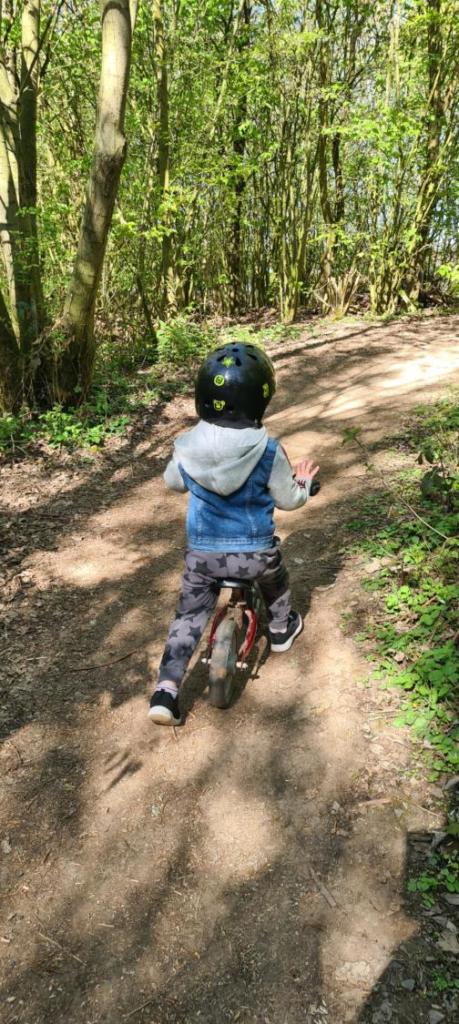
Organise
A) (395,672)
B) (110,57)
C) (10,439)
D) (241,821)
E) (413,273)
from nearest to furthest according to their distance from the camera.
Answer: (241,821), (395,672), (110,57), (10,439), (413,273)

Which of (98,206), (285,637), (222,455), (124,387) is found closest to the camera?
(222,455)

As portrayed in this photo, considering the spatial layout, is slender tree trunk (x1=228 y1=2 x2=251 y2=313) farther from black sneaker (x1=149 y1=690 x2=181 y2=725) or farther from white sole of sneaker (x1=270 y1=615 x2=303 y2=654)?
black sneaker (x1=149 y1=690 x2=181 y2=725)

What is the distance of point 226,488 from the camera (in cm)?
278

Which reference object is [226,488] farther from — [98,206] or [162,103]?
[162,103]

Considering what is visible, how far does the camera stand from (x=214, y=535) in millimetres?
2932

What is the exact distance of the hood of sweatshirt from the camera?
8.99 ft

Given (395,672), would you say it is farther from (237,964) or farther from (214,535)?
(237,964)

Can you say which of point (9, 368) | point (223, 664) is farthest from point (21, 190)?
point (223, 664)

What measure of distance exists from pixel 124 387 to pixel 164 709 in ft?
19.5

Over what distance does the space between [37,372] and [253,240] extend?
916 cm

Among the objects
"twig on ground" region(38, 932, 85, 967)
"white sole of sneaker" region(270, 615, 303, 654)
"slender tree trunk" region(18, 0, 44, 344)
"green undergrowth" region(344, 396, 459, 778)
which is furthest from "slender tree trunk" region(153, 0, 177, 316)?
"twig on ground" region(38, 932, 85, 967)

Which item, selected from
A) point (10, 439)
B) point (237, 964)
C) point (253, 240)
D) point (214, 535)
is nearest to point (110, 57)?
point (10, 439)

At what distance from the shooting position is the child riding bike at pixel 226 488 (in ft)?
9.02

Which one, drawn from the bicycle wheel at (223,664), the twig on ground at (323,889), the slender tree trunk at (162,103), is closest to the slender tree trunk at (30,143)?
the slender tree trunk at (162,103)
